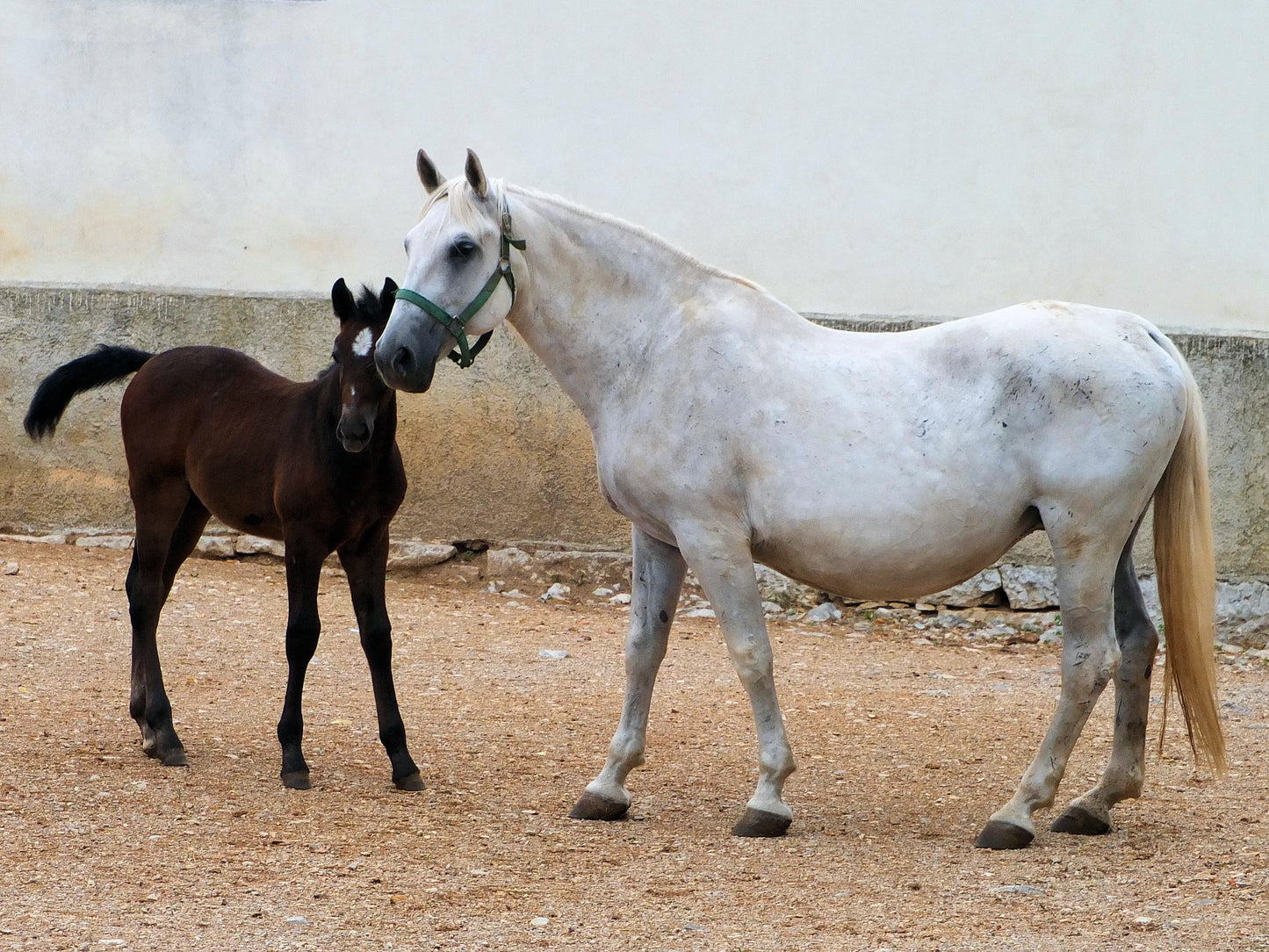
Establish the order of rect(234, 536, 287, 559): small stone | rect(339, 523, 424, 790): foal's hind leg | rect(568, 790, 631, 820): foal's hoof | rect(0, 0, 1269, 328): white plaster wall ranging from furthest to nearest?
1. rect(234, 536, 287, 559): small stone
2. rect(0, 0, 1269, 328): white plaster wall
3. rect(339, 523, 424, 790): foal's hind leg
4. rect(568, 790, 631, 820): foal's hoof

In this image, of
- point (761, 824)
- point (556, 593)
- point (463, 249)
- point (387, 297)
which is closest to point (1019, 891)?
point (761, 824)

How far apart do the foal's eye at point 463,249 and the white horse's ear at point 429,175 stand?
0.30 metres

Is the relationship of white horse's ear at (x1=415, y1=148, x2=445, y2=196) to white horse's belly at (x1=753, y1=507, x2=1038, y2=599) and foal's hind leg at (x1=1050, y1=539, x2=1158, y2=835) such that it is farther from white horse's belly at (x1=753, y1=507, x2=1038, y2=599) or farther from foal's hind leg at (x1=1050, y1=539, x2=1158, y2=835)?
foal's hind leg at (x1=1050, y1=539, x2=1158, y2=835)

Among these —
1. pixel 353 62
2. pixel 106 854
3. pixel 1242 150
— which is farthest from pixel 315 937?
pixel 1242 150

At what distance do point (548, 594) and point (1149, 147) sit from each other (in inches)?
186

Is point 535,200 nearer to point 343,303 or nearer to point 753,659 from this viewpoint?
point 343,303

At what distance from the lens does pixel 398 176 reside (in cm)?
863

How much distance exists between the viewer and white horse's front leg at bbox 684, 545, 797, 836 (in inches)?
164

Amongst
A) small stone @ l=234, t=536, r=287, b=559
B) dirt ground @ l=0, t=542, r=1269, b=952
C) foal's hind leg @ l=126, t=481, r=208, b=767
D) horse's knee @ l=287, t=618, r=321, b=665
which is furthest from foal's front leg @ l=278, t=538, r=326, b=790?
small stone @ l=234, t=536, r=287, b=559

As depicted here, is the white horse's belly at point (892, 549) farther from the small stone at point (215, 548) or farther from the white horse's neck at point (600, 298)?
the small stone at point (215, 548)

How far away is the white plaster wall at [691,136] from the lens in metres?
8.14

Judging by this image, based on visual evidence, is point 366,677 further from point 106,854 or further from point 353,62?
point 353,62

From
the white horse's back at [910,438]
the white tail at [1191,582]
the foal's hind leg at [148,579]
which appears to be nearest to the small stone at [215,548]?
the foal's hind leg at [148,579]

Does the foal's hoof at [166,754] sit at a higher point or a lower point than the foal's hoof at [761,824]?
lower
